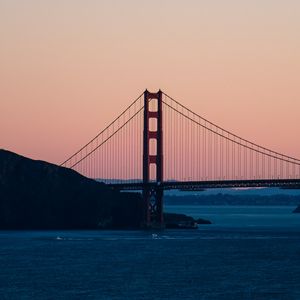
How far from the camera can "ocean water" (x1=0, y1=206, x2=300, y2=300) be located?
2704 inches

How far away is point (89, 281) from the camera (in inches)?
2906

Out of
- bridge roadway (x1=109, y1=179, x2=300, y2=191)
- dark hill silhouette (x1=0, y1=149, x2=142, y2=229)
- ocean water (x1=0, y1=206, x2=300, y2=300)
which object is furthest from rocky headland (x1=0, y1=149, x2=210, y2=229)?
ocean water (x1=0, y1=206, x2=300, y2=300)

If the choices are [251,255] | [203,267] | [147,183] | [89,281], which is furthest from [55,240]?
[89,281]

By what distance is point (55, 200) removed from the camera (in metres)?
146

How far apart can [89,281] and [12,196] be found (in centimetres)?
7288

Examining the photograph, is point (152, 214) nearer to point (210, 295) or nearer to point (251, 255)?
point (251, 255)

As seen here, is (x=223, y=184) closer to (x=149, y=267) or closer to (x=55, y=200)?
(x=55, y=200)

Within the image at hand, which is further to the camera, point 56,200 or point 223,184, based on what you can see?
point 56,200

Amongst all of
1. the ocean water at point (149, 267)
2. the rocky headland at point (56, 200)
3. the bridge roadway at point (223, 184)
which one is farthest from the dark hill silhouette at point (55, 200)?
the ocean water at point (149, 267)

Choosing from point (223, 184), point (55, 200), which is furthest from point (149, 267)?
point (55, 200)

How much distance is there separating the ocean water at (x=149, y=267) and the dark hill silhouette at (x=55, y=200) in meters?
19.8

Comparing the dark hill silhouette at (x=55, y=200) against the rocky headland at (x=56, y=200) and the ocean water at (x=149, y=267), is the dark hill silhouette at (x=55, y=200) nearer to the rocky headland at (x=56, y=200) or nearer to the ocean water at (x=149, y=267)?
the rocky headland at (x=56, y=200)

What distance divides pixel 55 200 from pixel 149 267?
6325cm

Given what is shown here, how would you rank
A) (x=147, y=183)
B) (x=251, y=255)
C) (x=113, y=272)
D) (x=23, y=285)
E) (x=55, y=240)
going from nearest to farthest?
(x=23, y=285), (x=113, y=272), (x=251, y=255), (x=55, y=240), (x=147, y=183)
